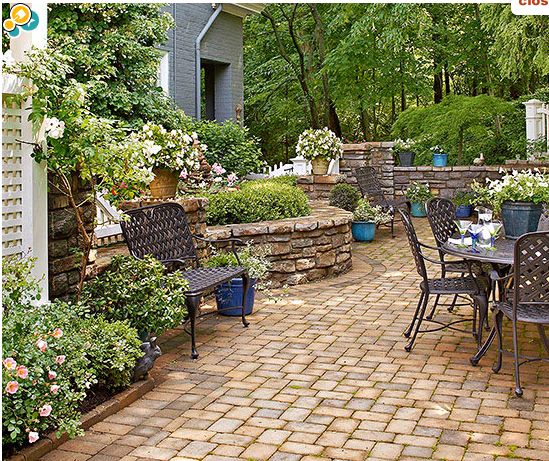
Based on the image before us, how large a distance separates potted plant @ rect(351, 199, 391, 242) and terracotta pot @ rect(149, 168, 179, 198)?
4.80 meters

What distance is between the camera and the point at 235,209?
315 inches

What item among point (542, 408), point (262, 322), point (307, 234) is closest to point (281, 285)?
point (307, 234)

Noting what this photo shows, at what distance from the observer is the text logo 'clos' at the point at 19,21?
426 cm

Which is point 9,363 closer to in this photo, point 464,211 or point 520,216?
point 520,216

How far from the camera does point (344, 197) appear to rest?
428 inches

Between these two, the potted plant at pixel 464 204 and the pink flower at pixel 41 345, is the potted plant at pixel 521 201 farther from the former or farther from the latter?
the potted plant at pixel 464 204

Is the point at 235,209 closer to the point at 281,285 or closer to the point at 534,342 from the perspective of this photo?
the point at 281,285

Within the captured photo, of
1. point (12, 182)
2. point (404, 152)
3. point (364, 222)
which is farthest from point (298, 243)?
point (404, 152)

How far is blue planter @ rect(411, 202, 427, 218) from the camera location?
13523 mm

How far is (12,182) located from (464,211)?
390 inches

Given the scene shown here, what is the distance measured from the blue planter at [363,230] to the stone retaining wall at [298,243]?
2.45m

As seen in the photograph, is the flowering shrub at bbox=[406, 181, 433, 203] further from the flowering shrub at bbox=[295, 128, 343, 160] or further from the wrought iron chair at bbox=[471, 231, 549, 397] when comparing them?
the wrought iron chair at bbox=[471, 231, 549, 397]

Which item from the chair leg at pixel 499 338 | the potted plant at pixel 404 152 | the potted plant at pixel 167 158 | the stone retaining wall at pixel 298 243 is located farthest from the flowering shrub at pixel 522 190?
the potted plant at pixel 404 152

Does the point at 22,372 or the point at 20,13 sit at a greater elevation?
the point at 20,13
